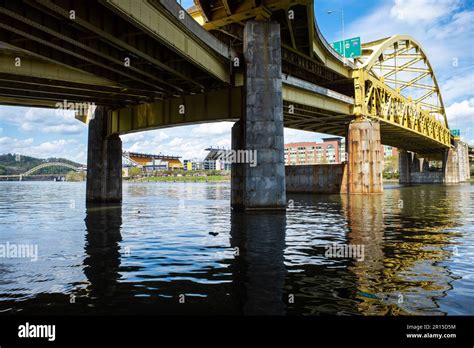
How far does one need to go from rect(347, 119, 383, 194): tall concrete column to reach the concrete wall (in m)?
3.53

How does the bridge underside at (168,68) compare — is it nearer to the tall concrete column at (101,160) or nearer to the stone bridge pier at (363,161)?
the tall concrete column at (101,160)

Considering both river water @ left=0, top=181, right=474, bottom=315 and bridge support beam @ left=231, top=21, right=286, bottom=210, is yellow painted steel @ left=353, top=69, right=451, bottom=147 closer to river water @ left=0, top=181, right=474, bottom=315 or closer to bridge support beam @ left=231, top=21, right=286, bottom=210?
bridge support beam @ left=231, top=21, right=286, bottom=210

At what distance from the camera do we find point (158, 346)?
615 cm

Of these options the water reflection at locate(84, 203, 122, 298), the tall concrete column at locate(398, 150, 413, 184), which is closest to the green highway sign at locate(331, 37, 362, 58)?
the water reflection at locate(84, 203, 122, 298)

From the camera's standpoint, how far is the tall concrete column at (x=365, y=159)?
58.8 metres

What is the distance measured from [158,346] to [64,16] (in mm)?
18516

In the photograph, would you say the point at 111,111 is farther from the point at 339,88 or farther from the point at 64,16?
the point at 339,88

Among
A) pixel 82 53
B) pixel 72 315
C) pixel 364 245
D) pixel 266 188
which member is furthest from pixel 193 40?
pixel 72 315

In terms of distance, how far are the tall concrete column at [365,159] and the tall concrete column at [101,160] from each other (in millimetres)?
36241

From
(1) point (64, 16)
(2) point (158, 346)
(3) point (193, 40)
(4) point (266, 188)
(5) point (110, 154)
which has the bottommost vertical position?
(2) point (158, 346)

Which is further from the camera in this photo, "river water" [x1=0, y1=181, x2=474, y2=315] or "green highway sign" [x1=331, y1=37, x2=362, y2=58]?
"green highway sign" [x1=331, y1=37, x2=362, y2=58]

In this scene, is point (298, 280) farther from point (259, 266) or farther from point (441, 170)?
point (441, 170)

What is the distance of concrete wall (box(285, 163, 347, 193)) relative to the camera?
6391 cm

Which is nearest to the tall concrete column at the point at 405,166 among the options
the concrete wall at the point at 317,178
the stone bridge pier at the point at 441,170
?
the stone bridge pier at the point at 441,170
